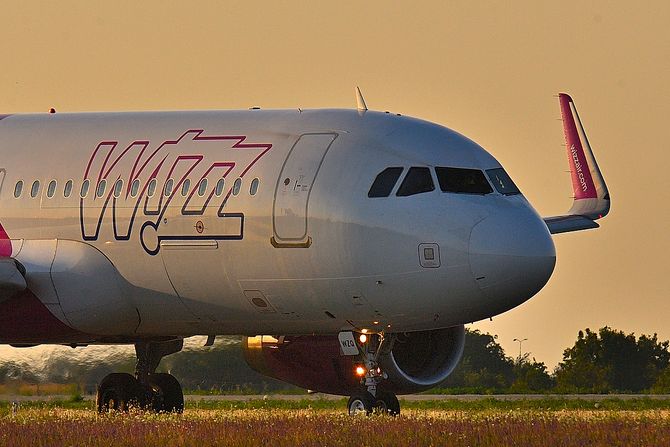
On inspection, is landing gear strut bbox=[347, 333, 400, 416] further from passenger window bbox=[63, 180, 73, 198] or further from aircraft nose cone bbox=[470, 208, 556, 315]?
passenger window bbox=[63, 180, 73, 198]

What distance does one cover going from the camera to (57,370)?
45.1 m

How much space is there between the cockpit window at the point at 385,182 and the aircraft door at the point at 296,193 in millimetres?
1050

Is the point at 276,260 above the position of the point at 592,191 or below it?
below

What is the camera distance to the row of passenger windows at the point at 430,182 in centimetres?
3148

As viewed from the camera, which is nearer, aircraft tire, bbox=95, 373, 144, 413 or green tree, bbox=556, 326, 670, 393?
aircraft tire, bbox=95, 373, 144, 413

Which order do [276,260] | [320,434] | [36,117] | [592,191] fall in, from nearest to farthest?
[320,434] → [276,260] → [36,117] → [592,191]

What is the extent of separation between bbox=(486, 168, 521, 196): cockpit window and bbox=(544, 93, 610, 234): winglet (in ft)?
34.6

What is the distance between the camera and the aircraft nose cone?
30.5m

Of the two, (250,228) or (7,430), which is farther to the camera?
(250,228)

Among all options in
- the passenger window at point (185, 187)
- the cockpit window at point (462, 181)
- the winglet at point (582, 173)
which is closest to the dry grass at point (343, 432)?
the cockpit window at point (462, 181)

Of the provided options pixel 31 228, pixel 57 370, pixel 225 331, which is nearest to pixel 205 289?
pixel 225 331

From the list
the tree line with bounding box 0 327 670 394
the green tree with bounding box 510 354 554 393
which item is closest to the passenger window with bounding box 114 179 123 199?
the tree line with bounding box 0 327 670 394

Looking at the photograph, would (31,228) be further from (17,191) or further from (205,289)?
(205,289)

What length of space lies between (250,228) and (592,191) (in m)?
14.0
